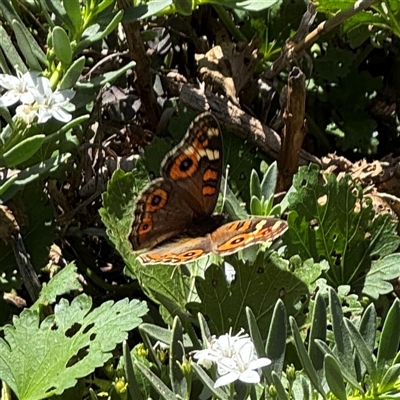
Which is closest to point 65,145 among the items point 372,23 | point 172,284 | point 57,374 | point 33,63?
point 33,63

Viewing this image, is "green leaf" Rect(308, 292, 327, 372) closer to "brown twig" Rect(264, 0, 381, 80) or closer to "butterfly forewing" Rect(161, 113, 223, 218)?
"butterfly forewing" Rect(161, 113, 223, 218)

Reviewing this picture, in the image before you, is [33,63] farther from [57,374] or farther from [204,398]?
[204,398]

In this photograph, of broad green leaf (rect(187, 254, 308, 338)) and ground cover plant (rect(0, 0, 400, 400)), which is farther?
broad green leaf (rect(187, 254, 308, 338))

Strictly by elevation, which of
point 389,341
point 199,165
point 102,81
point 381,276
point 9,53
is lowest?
point 381,276

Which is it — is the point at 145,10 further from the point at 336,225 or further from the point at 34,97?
the point at 336,225

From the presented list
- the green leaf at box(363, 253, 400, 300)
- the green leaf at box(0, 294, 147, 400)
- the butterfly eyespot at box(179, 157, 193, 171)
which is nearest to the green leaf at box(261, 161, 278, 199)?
the butterfly eyespot at box(179, 157, 193, 171)

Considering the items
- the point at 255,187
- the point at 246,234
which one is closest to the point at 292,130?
the point at 255,187

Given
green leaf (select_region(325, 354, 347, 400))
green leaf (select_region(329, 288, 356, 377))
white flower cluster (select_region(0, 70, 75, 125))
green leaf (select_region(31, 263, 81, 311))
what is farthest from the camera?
green leaf (select_region(31, 263, 81, 311))
